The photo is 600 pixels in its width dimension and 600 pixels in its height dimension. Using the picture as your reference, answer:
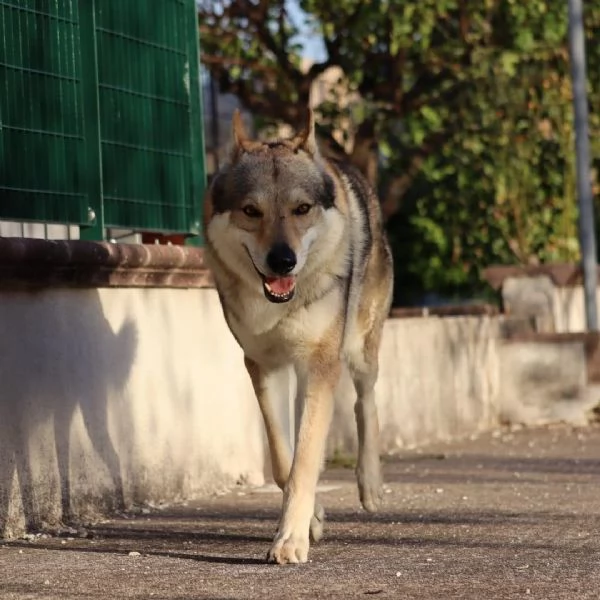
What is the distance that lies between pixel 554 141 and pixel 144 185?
30.8 feet

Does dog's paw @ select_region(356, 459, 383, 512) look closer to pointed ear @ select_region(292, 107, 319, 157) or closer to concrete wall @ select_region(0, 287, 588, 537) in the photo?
concrete wall @ select_region(0, 287, 588, 537)

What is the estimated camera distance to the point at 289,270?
6688 millimetres

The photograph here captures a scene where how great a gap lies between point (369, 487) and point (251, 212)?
1.72 m

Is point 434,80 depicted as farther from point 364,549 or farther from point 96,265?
point 364,549

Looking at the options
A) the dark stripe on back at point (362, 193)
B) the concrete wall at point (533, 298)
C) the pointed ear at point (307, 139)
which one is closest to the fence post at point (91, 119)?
the dark stripe on back at point (362, 193)

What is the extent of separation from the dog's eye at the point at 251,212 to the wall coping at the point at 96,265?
1118mm

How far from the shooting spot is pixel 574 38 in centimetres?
1570

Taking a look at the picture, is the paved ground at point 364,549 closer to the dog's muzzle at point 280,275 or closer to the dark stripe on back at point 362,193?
the dog's muzzle at point 280,275

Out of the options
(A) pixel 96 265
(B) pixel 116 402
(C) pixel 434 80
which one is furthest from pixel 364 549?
(C) pixel 434 80

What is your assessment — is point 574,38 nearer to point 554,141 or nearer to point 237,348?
point 554,141

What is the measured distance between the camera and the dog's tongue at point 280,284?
22.3ft

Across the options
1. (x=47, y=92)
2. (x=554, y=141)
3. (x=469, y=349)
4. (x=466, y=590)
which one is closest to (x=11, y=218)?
(x=47, y=92)

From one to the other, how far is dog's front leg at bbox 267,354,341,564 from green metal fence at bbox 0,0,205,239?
1.89m

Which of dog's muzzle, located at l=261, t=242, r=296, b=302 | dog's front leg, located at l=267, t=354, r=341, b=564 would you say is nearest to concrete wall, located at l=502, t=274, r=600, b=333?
dog's front leg, located at l=267, t=354, r=341, b=564
